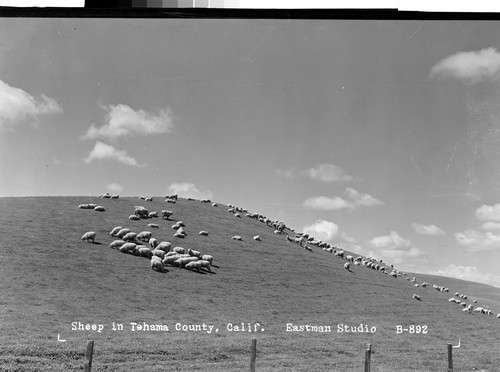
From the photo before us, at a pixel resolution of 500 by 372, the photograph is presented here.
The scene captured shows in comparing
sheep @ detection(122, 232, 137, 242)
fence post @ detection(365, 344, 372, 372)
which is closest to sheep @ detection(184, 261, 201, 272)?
sheep @ detection(122, 232, 137, 242)

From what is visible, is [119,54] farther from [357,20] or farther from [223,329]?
[223,329]

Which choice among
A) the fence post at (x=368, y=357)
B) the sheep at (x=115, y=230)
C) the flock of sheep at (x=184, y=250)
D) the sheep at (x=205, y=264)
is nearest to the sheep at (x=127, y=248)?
the flock of sheep at (x=184, y=250)

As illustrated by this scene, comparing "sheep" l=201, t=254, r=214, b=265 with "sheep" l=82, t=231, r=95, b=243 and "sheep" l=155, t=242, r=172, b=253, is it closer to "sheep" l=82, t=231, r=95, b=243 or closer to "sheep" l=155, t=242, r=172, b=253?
"sheep" l=155, t=242, r=172, b=253

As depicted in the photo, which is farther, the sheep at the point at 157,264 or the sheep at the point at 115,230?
the sheep at the point at 115,230

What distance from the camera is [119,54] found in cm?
1383

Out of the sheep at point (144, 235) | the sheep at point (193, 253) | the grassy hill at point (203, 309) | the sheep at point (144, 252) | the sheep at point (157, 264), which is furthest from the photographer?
the sheep at point (144, 235)

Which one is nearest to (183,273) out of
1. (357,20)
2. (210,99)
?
(210,99)

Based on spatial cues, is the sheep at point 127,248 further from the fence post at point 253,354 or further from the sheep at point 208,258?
the fence post at point 253,354

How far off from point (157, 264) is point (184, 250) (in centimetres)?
208

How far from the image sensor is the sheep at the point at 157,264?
53.7 feet

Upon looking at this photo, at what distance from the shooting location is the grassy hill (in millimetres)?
13078

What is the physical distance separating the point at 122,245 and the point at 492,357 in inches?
523

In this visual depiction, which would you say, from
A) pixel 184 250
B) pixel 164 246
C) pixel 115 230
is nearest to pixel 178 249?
pixel 184 250

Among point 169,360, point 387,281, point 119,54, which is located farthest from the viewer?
point 387,281
